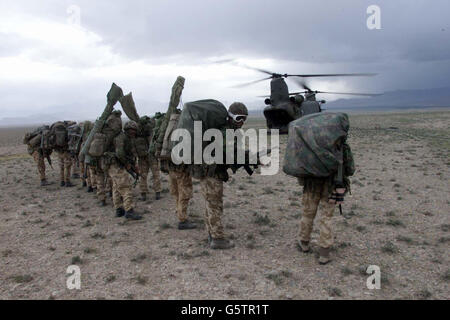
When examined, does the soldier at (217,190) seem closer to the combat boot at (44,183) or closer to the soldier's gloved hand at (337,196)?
the soldier's gloved hand at (337,196)

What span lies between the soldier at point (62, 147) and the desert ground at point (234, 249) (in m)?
1.55

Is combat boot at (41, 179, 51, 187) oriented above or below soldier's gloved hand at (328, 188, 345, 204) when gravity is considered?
below

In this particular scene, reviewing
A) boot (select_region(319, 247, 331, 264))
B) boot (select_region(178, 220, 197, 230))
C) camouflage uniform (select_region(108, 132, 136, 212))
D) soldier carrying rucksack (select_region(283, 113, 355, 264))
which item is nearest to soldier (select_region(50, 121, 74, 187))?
camouflage uniform (select_region(108, 132, 136, 212))

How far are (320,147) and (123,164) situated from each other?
4749mm

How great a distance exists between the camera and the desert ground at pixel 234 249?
4.71 m

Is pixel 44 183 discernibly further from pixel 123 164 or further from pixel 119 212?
pixel 123 164

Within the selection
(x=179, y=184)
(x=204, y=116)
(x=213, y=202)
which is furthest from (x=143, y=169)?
(x=204, y=116)

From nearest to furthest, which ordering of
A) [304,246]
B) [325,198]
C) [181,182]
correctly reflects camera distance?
[325,198]
[304,246]
[181,182]

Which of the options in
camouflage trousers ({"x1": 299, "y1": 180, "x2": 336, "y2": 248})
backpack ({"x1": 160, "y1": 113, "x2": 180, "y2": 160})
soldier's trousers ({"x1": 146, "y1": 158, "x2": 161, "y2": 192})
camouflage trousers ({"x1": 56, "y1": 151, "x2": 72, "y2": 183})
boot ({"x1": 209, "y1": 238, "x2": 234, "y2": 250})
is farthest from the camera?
camouflage trousers ({"x1": 56, "y1": 151, "x2": 72, "y2": 183})

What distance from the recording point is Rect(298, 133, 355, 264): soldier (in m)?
5.02

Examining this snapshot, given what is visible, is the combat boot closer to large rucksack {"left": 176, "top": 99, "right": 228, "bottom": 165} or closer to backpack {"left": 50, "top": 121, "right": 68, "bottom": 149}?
backpack {"left": 50, "top": 121, "right": 68, "bottom": 149}

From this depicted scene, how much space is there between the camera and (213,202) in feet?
18.9
